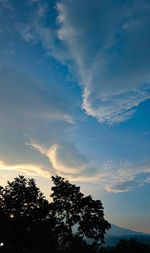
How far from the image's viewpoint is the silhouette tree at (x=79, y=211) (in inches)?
1407

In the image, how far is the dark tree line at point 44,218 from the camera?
29.3m

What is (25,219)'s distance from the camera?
30.6 meters

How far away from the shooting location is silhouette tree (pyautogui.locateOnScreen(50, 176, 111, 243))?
35750 millimetres

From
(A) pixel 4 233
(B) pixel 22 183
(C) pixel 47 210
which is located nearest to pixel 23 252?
(A) pixel 4 233

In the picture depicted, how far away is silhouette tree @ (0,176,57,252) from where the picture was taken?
29.0 metres

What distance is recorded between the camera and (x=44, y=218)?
34062 millimetres

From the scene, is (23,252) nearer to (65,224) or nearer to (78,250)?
(65,224)

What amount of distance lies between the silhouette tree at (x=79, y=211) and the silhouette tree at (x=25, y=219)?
2.70 metres

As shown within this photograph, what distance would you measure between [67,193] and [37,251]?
13.3m

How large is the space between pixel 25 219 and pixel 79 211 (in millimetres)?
10837

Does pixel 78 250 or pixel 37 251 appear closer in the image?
pixel 78 250

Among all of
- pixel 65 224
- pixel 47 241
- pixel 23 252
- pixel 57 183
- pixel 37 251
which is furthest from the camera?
pixel 57 183

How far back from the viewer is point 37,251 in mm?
25656

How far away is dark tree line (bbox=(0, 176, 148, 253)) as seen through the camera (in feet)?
96.2
